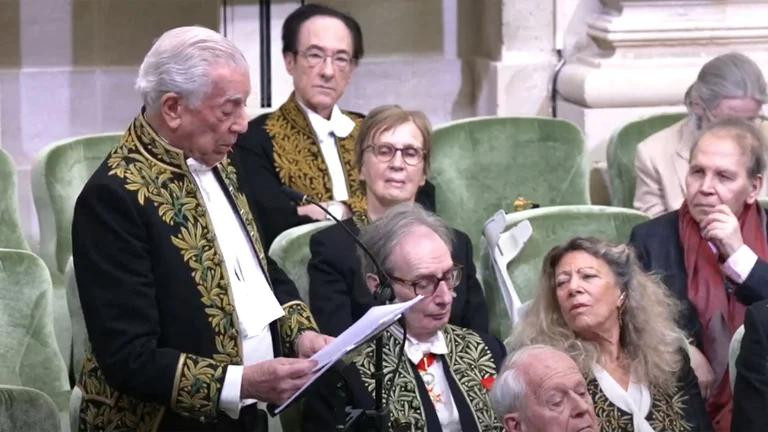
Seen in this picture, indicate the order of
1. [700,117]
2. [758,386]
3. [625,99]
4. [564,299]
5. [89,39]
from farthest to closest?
[89,39] → [625,99] → [700,117] → [564,299] → [758,386]

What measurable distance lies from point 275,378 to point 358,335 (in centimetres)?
18

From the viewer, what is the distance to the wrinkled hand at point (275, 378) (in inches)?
107

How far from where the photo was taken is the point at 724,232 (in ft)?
12.6

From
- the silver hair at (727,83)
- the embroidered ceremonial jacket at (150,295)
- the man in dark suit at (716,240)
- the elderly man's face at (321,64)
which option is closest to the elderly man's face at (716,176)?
the man in dark suit at (716,240)

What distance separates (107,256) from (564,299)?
1.13 metres

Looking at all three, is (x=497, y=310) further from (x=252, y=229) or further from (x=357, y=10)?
(x=357, y=10)

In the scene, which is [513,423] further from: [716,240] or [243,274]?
[716,240]

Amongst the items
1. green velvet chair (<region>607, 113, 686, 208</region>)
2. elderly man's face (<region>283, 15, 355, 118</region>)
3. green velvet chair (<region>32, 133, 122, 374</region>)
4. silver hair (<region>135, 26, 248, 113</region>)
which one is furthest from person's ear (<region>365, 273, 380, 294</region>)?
green velvet chair (<region>607, 113, 686, 208</region>)

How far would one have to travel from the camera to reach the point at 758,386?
10.7ft

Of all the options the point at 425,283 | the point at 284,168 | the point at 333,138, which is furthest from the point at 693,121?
the point at 425,283

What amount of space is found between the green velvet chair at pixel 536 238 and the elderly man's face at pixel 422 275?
614 mm

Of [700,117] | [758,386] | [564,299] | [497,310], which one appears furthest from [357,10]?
→ [758,386]

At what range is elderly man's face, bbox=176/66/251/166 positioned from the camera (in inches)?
111

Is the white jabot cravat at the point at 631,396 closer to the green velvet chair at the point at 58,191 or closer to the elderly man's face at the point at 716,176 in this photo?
the elderly man's face at the point at 716,176
